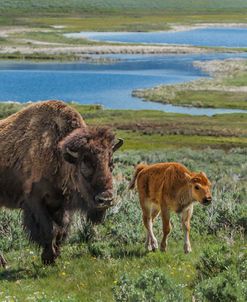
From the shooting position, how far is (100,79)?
8250cm

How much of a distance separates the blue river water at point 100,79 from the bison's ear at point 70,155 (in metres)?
57.3

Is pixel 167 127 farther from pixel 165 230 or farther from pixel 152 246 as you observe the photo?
pixel 165 230

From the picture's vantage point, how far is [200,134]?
2021 inches

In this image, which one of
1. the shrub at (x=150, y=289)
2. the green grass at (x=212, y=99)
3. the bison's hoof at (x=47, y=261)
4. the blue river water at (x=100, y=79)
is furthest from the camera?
the blue river water at (x=100, y=79)

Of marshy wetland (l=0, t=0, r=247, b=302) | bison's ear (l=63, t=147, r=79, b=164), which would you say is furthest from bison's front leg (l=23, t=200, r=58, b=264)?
bison's ear (l=63, t=147, r=79, b=164)

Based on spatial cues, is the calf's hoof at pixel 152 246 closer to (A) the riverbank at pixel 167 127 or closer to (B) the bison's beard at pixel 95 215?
(B) the bison's beard at pixel 95 215

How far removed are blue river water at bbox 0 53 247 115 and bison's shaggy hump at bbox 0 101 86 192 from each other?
56.4m

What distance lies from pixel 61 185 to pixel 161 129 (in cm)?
4459

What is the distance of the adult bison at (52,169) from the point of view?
7887mm

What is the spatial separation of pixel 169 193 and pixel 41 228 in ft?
5.95

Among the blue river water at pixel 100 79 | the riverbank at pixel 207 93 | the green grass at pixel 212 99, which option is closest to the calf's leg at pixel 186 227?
the blue river water at pixel 100 79

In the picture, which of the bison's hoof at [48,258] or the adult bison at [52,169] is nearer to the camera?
the adult bison at [52,169]

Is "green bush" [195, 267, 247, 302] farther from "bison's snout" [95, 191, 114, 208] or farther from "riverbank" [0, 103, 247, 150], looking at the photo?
"riverbank" [0, 103, 247, 150]

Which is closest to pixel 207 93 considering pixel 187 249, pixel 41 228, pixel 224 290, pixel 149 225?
pixel 149 225
